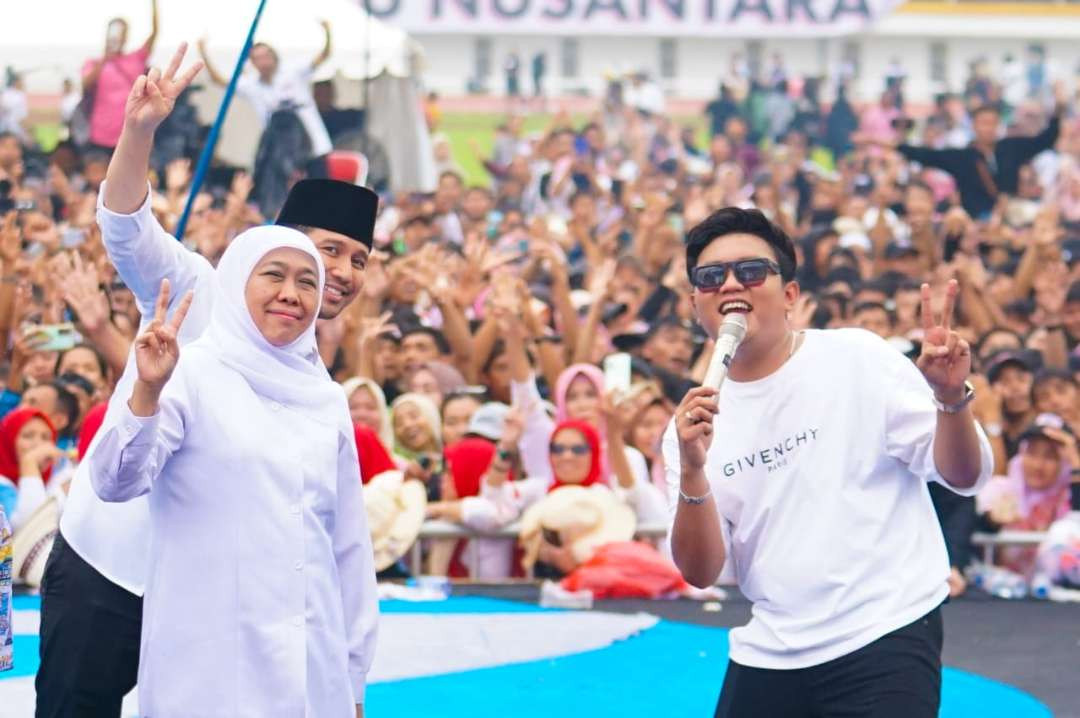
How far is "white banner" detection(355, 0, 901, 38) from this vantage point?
26766 millimetres

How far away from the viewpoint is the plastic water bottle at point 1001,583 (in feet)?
28.7

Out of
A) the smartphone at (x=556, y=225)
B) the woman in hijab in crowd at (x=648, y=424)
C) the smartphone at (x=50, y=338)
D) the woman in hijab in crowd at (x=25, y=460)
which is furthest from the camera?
the smartphone at (x=556, y=225)

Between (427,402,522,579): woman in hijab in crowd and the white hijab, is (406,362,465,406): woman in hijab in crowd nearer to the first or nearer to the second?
(427,402,522,579): woman in hijab in crowd

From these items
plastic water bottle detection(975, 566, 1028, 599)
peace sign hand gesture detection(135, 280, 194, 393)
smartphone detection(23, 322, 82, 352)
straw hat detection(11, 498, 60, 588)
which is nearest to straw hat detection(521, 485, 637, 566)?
plastic water bottle detection(975, 566, 1028, 599)

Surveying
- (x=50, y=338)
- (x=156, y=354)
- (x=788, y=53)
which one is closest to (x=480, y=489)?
(x=50, y=338)

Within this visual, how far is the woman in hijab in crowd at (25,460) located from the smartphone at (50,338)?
83cm

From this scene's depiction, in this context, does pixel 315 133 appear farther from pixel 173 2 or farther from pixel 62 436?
pixel 62 436

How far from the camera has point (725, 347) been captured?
4090mm

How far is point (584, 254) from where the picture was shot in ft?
47.4

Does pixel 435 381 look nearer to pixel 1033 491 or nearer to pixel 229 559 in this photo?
pixel 1033 491

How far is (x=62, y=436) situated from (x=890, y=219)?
26.6 feet

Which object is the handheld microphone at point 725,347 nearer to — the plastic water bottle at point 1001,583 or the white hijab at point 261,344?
the white hijab at point 261,344

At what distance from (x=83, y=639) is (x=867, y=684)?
1.78 metres

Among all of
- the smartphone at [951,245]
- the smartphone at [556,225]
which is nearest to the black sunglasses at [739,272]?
the smartphone at [951,245]
